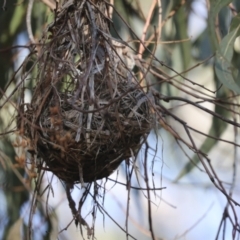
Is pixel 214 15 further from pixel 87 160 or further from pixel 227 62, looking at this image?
pixel 87 160

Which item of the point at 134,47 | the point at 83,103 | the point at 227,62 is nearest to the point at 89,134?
the point at 83,103

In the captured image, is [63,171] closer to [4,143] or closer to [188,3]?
[4,143]

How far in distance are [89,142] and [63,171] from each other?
0.09m

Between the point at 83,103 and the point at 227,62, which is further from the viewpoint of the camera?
the point at 227,62

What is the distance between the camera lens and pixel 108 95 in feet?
2.85

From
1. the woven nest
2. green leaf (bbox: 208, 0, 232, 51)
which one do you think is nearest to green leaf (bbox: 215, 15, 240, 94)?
green leaf (bbox: 208, 0, 232, 51)

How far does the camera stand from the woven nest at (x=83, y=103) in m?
0.82

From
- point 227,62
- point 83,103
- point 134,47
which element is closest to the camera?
point 83,103

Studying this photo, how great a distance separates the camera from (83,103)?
0.82 metres

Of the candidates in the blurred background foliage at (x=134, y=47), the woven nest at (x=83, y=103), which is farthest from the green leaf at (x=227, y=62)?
the blurred background foliage at (x=134, y=47)

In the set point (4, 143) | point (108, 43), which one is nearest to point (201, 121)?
point (4, 143)

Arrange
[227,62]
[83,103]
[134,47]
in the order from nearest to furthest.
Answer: [83,103], [227,62], [134,47]

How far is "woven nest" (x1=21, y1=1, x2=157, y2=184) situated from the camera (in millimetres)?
819

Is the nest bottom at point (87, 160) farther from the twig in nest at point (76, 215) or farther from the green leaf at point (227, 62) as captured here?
the green leaf at point (227, 62)
